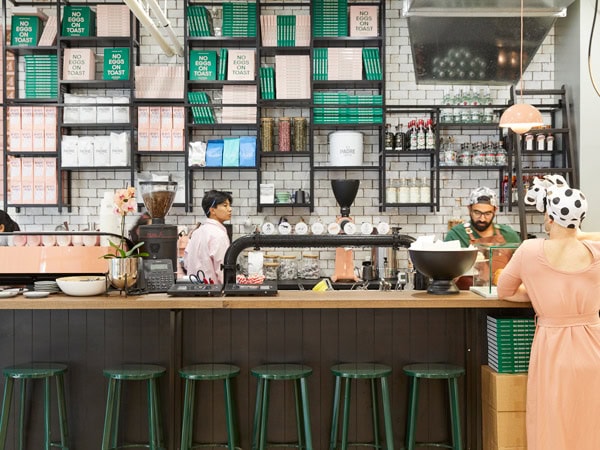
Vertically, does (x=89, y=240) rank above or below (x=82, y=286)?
above

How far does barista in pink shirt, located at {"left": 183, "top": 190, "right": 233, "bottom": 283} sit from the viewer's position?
526 cm

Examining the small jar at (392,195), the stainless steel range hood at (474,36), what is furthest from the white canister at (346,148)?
the stainless steel range hood at (474,36)

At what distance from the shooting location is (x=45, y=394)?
356 centimetres

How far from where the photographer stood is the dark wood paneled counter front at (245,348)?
12.4 feet

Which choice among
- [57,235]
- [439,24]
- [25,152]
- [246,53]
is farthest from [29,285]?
[246,53]

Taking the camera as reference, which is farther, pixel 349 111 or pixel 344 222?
pixel 349 111

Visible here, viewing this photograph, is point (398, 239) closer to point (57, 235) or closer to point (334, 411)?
point (334, 411)

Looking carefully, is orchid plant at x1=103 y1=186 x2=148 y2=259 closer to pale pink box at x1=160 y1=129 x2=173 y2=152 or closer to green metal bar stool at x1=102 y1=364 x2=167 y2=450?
green metal bar stool at x1=102 y1=364 x2=167 y2=450

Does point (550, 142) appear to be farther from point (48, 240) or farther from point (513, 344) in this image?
point (48, 240)

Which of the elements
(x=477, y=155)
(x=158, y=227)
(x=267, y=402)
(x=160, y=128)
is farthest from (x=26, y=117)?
(x=267, y=402)

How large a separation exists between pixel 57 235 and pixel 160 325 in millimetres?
713

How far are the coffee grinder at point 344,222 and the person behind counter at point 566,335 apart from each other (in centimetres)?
226

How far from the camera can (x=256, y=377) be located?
3592 millimetres

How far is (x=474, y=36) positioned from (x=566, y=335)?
61.1 inches
